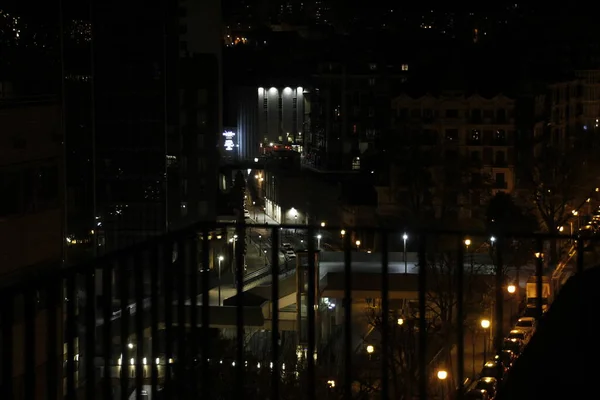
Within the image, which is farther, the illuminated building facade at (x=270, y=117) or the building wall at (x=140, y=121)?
the illuminated building facade at (x=270, y=117)

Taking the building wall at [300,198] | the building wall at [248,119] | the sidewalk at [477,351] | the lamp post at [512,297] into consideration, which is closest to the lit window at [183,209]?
the building wall at [300,198]

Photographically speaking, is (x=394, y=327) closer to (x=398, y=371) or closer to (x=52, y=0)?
(x=398, y=371)

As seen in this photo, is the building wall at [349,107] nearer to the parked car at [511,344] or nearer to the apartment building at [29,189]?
the apartment building at [29,189]

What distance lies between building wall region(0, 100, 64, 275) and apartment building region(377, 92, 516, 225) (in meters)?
7.07

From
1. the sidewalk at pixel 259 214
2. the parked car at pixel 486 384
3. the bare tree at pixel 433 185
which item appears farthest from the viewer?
the sidewalk at pixel 259 214

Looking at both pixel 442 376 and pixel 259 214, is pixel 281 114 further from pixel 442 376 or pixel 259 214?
pixel 442 376

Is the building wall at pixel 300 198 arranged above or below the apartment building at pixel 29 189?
below

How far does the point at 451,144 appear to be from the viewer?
11.7 m

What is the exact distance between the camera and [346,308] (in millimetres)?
2145

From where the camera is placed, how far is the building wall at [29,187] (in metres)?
3.85

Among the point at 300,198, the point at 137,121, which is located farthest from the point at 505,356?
the point at 300,198

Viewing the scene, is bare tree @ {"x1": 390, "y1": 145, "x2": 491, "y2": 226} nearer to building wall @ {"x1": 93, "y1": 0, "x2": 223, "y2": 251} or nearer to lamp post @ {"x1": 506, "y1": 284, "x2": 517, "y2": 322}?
building wall @ {"x1": 93, "y1": 0, "x2": 223, "y2": 251}

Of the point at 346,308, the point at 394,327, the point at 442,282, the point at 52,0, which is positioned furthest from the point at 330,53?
the point at 346,308

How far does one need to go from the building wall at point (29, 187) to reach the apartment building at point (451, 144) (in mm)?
7071
